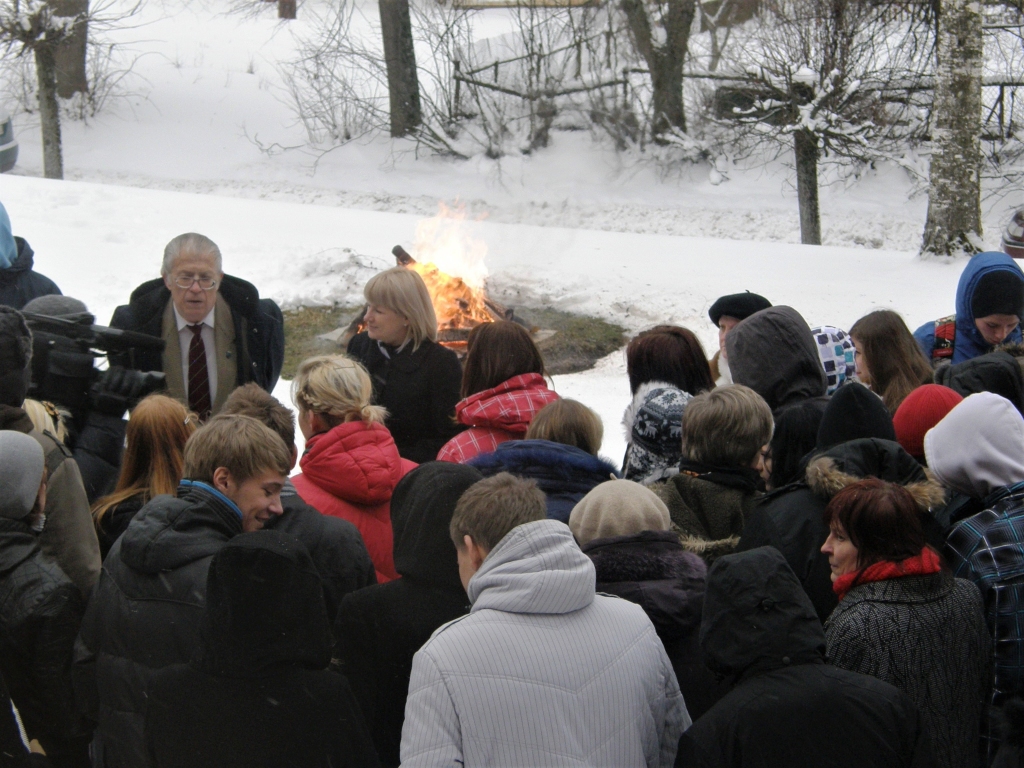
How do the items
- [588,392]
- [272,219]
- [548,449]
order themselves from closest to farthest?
[548,449] < [588,392] < [272,219]

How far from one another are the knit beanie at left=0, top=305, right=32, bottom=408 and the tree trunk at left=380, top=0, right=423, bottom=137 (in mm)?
19727

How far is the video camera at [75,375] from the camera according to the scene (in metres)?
4.13

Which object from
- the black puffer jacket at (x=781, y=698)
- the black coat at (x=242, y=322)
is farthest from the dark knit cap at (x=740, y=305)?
the black puffer jacket at (x=781, y=698)

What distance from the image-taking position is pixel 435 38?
90.1ft

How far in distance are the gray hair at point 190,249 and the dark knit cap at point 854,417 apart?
2.82 metres

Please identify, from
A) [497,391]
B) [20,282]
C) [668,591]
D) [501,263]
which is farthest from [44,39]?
[668,591]

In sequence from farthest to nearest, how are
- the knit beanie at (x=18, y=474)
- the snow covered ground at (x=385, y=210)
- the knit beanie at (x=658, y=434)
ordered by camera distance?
1. the snow covered ground at (x=385, y=210)
2. the knit beanie at (x=658, y=434)
3. the knit beanie at (x=18, y=474)

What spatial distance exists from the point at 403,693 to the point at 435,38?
87.7 feet

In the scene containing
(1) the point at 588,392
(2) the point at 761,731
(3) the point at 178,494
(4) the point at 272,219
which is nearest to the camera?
(2) the point at 761,731

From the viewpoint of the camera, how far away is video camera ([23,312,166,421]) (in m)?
4.13

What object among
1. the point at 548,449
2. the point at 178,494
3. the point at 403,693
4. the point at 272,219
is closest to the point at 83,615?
the point at 178,494

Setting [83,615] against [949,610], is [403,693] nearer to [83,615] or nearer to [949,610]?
[83,615]

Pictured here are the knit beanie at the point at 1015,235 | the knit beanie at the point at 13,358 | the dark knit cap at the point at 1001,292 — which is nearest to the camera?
the knit beanie at the point at 13,358

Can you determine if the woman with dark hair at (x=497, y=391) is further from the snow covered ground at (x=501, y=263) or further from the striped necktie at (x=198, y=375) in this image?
the snow covered ground at (x=501, y=263)
